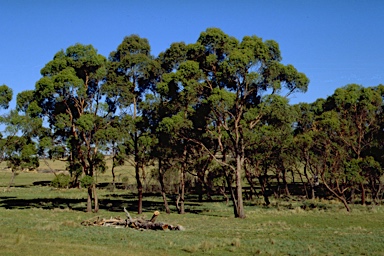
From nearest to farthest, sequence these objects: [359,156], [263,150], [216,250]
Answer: [216,250] < [263,150] < [359,156]

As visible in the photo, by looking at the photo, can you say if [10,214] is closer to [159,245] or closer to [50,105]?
[50,105]

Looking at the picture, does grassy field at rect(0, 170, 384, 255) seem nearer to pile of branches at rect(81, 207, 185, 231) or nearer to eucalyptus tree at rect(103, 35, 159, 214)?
pile of branches at rect(81, 207, 185, 231)

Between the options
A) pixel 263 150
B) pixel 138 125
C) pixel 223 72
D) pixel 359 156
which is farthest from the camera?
pixel 359 156

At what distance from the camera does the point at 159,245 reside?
21172 mm

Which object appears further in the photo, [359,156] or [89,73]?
[359,156]

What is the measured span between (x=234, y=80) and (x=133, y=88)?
1138cm

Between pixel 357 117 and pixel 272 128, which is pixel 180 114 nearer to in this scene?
pixel 272 128

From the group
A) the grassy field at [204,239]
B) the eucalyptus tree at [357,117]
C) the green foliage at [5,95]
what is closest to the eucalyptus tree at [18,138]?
the green foliage at [5,95]

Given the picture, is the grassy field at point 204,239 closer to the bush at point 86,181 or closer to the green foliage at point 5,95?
the bush at point 86,181

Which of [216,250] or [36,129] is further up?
[36,129]

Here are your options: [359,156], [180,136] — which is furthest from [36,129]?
[359,156]

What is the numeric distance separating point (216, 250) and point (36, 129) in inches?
1123

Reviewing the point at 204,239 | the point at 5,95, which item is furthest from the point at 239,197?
the point at 5,95

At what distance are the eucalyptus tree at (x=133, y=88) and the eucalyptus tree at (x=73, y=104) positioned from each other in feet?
4.95
